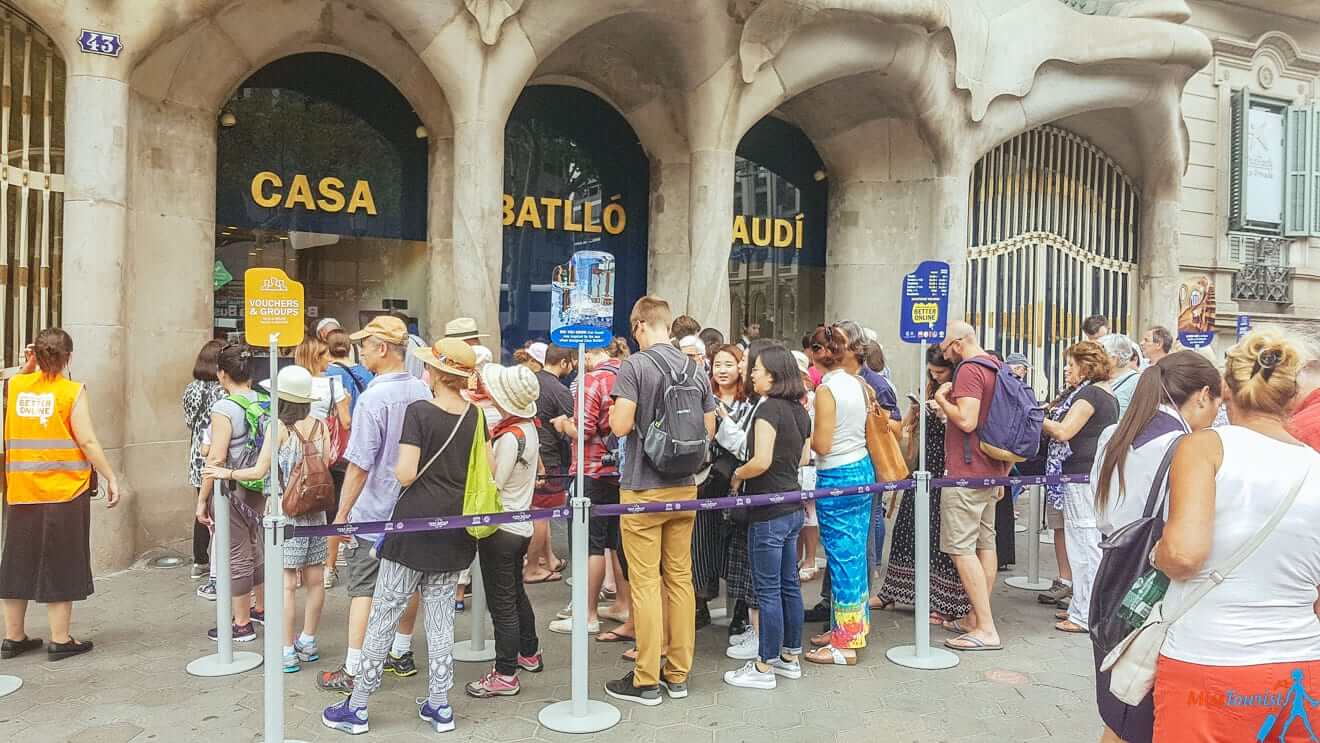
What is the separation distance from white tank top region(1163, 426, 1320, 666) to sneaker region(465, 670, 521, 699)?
3.37 metres

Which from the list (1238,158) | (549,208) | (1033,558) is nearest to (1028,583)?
(1033,558)

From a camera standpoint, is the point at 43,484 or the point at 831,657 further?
the point at 831,657

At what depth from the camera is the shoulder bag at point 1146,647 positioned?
102 inches

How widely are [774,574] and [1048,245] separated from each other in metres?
10.9

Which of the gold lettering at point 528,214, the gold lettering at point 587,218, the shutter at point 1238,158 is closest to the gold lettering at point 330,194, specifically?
the gold lettering at point 528,214

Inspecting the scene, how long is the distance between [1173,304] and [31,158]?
14.9 meters

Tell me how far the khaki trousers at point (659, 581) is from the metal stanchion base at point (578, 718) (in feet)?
0.83

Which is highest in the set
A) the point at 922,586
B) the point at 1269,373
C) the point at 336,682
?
the point at 1269,373

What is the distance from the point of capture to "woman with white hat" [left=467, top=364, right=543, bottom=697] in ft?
15.6

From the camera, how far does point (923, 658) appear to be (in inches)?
221

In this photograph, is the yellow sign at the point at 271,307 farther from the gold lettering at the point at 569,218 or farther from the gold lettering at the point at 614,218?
the gold lettering at the point at 614,218

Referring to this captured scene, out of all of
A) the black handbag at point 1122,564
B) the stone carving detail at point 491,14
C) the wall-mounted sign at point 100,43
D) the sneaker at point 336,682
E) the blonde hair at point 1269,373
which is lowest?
the sneaker at point 336,682

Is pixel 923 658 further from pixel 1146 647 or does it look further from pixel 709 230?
pixel 709 230

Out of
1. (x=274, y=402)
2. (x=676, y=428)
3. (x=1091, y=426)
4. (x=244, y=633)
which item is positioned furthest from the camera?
(x=1091, y=426)
